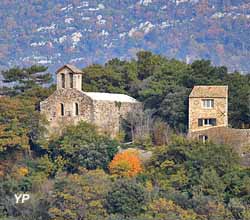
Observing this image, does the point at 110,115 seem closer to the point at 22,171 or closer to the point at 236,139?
the point at 22,171

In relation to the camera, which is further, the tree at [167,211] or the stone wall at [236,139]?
the stone wall at [236,139]

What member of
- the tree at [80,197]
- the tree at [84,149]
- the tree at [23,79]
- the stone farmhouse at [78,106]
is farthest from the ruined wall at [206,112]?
the tree at [23,79]

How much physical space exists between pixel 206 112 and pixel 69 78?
27.1 feet

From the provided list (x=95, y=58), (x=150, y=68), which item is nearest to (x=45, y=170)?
(x=150, y=68)

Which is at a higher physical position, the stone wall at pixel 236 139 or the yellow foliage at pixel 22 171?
the stone wall at pixel 236 139

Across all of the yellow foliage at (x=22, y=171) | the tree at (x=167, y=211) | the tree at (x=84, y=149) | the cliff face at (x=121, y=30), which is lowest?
the tree at (x=167, y=211)

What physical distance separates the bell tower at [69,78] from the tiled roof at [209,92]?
6701 millimetres

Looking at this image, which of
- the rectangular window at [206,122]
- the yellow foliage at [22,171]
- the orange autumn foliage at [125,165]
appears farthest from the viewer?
the rectangular window at [206,122]

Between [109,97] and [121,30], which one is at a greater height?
[121,30]

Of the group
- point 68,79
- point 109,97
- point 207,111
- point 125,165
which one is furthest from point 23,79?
point 125,165

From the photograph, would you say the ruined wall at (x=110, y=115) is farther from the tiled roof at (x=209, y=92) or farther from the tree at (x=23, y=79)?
the tree at (x=23, y=79)

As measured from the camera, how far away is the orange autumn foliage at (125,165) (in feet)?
196

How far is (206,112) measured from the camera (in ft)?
211

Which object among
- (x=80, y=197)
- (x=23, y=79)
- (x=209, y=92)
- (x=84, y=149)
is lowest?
(x=80, y=197)
